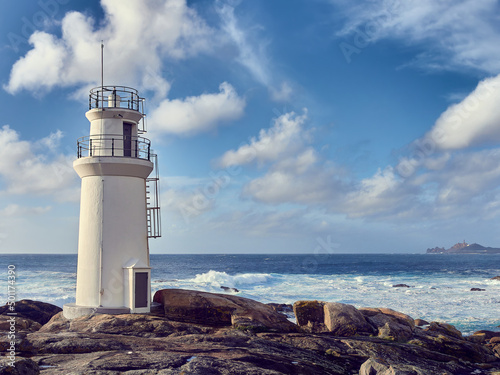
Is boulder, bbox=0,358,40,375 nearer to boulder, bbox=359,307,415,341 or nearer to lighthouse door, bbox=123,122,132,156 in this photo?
lighthouse door, bbox=123,122,132,156

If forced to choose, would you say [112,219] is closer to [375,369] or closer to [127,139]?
[127,139]

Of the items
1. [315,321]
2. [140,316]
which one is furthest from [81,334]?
[315,321]

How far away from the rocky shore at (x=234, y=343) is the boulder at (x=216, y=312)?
30mm

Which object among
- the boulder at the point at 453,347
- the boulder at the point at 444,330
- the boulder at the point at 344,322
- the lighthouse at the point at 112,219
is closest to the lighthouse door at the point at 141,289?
the lighthouse at the point at 112,219

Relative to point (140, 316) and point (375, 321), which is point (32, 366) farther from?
point (375, 321)

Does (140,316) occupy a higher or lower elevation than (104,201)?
lower

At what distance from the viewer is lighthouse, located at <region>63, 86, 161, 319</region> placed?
14477mm

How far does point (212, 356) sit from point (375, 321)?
326 inches

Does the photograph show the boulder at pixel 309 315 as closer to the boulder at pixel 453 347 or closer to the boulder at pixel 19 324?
the boulder at pixel 453 347

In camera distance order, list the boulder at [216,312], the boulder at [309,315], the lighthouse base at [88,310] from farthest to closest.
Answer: the boulder at [309,315], the boulder at [216,312], the lighthouse base at [88,310]

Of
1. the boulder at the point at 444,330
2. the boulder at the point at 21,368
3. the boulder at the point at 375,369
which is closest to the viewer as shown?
the boulder at the point at 21,368

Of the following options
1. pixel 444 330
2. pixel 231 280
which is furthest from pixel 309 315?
pixel 231 280

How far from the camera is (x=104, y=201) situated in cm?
1464

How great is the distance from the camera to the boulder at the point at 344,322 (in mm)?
15406
